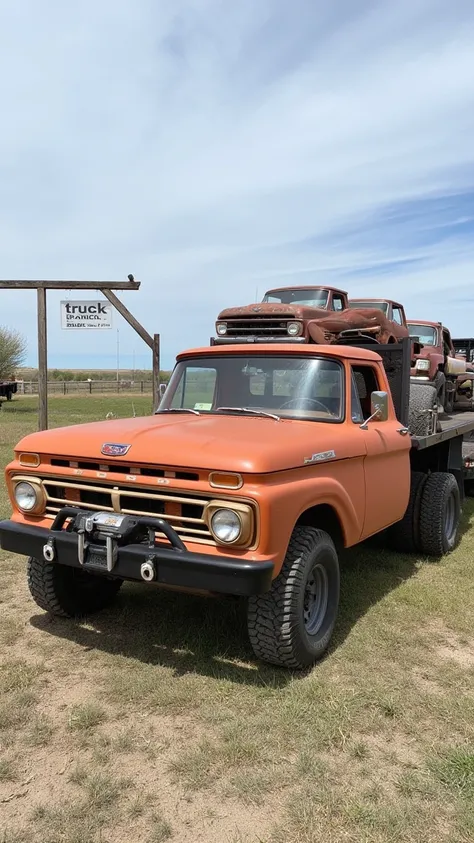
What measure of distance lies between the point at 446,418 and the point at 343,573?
127 inches

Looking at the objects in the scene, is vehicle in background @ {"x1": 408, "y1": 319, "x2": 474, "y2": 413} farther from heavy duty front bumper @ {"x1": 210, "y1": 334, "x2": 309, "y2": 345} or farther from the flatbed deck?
heavy duty front bumper @ {"x1": 210, "y1": 334, "x2": 309, "y2": 345}

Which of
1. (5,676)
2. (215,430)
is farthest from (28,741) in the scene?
(215,430)

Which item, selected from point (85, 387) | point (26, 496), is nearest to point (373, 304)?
point (26, 496)

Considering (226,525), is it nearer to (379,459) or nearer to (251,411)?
(251,411)

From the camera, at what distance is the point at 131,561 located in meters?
3.51

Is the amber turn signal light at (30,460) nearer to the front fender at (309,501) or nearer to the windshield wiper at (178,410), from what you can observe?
the windshield wiper at (178,410)

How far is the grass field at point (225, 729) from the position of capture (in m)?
2.60

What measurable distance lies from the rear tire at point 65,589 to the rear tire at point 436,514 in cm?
306

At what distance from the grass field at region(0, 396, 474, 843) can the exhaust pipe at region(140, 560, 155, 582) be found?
0.66 meters

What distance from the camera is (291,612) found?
3.60 metres

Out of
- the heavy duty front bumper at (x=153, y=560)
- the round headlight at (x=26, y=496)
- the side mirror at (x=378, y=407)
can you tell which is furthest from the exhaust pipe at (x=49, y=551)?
the side mirror at (x=378, y=407)

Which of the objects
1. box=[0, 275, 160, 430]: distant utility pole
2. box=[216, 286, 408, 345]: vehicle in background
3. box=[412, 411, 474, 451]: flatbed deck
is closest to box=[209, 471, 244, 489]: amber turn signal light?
box=[412, 411, 474, 451]: flatbed deck

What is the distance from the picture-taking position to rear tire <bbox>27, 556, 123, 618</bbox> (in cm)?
436

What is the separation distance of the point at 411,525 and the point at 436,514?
28 centimetres
